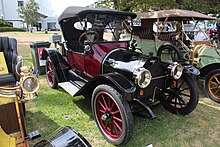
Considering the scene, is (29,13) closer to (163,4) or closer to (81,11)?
(163,4)

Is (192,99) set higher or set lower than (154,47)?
lower

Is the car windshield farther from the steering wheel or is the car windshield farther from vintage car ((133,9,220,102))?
vintage car ((133,9,220,102))

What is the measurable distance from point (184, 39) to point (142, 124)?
3330 mm

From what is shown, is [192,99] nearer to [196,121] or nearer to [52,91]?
[196,121]

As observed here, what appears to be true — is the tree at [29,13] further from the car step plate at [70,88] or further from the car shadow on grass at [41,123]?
the car shadow on grass at [41,123]

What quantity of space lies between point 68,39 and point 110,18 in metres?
1.10

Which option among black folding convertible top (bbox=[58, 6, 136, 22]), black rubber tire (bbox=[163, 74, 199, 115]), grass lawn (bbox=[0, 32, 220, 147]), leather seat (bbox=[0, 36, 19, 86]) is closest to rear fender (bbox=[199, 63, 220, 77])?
grass lawn (bbox=[0, 32, 220, 147])

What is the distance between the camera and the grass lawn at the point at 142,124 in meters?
2.71

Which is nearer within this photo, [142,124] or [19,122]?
[19,122]

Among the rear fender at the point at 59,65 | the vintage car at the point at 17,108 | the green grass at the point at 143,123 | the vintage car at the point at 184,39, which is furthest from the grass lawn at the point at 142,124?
the vintage car at the point at 184,39

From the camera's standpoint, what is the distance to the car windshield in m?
3.58

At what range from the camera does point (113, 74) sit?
2.71 metres

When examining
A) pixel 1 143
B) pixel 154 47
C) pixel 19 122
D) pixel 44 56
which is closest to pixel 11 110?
pixel 19 122

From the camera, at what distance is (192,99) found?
3.09 m
